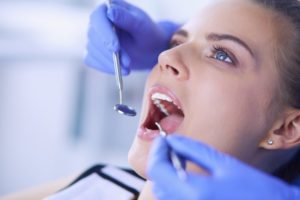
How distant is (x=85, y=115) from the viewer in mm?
2660

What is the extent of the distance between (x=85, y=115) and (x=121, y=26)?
4.37 feet

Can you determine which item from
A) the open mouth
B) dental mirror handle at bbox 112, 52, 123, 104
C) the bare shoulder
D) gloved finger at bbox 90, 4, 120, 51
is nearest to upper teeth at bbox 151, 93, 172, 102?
the open mouth

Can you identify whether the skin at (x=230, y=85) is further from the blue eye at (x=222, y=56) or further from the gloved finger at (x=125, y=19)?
the gloved finger at (x=125, y=19)

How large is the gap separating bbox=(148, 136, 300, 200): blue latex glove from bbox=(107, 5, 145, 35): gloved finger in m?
0.64

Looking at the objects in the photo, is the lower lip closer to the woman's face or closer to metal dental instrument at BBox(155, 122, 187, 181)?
the woman's face

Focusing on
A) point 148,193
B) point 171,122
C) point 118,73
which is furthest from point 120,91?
point 148,193

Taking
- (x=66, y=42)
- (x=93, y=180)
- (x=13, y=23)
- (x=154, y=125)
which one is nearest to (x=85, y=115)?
(x=66, y=42)

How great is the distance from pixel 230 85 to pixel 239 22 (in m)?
0.16

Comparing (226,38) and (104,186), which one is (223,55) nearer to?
(226,38)

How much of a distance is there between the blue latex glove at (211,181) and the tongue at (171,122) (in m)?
0.31

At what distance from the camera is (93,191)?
4.29ft

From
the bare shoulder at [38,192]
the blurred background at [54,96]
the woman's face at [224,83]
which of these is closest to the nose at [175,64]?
the woman's face at [224,83]

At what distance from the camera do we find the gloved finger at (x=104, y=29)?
1.26m

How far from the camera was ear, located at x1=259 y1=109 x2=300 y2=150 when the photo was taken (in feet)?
3.61
